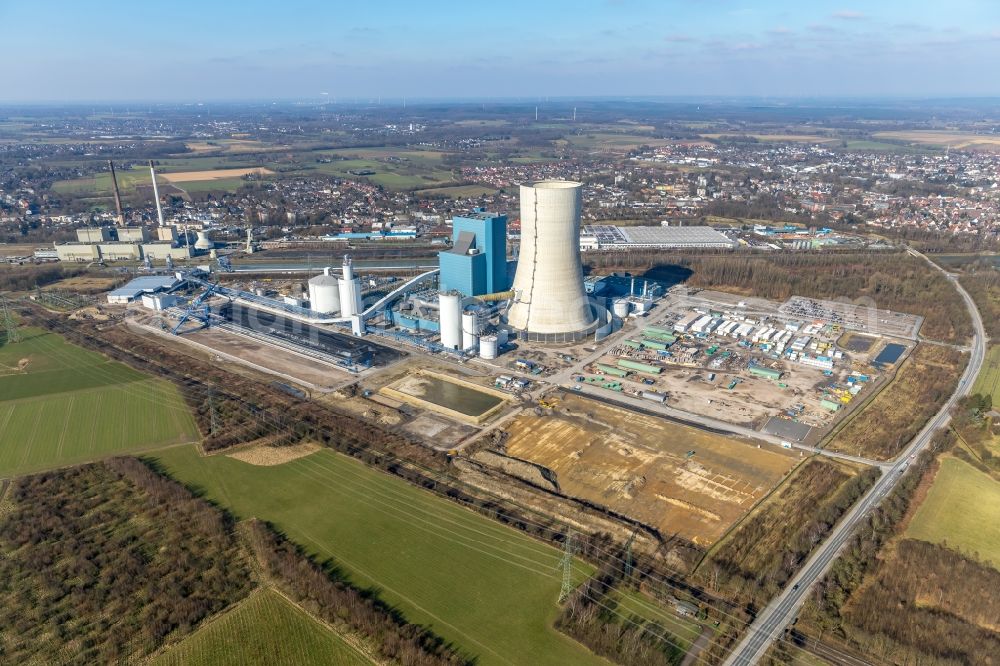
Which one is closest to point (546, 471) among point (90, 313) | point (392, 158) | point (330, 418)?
point (330, 418)

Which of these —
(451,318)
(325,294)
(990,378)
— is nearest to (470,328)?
(451,318)

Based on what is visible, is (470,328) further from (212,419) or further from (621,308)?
(212,419)

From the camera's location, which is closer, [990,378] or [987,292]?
[990,378]

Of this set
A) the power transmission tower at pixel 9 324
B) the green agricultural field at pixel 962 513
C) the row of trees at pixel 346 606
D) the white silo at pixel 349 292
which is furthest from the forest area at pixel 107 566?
the green agricultural field at pixel 962 513

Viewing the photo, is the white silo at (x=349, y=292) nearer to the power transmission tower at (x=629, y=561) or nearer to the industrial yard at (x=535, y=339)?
the industrial yard at (x=535, y=339)

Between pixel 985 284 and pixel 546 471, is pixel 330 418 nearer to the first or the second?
pixel 546 471
